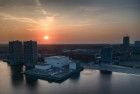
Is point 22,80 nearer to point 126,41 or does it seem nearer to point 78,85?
point 78,85

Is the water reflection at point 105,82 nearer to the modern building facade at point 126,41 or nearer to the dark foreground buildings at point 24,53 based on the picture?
the dark foreground buildings at point 24,53

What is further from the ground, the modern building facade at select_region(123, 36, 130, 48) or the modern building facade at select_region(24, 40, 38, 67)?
the modern building facade at select_region(123, 36, 130, 48)

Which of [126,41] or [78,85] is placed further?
[126,41]

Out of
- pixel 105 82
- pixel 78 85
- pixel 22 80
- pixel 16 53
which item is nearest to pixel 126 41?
pixel 16 53

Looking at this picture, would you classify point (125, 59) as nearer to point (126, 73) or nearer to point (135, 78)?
point (126, 73)

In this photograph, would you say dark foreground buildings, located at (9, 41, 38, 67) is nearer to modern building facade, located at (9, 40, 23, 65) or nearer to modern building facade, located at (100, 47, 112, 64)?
modern building facade, located at (9, 40, 23, 65)

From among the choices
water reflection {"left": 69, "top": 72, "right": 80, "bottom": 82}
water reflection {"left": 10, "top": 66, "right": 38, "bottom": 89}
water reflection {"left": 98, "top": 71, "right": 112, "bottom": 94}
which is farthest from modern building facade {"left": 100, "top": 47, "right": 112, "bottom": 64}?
water reflection {"left": 10, "top": 66, "right": 38, "bottom": 89}
